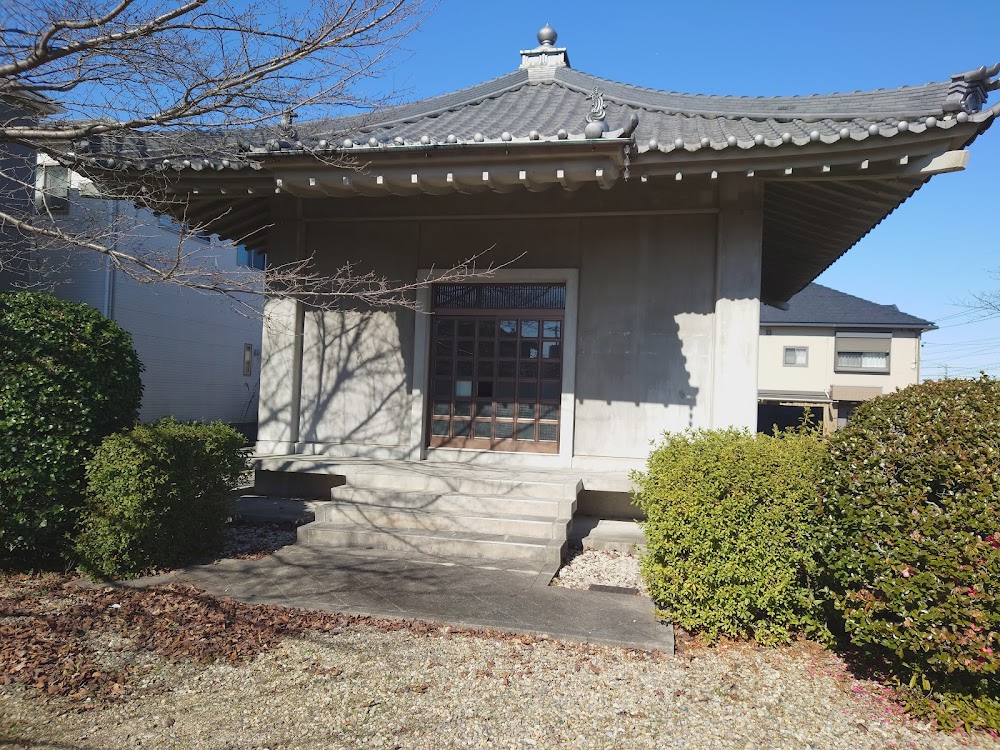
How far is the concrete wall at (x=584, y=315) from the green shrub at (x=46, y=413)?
9.81 ft

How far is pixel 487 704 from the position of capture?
3.54 m

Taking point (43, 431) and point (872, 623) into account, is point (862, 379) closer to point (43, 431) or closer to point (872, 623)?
point (872, 623)

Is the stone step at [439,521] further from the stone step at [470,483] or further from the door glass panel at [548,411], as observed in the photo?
the door glass panel at [548,411]

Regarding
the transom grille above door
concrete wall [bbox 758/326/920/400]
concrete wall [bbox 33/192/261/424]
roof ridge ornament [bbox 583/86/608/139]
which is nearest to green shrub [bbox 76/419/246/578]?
the transom grille above door

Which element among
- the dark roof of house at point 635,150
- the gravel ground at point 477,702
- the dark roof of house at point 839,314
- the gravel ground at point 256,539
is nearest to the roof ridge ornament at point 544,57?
the dark roof of house at point 635,150

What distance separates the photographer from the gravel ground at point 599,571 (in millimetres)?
5684

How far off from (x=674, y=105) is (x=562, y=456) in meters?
4.80

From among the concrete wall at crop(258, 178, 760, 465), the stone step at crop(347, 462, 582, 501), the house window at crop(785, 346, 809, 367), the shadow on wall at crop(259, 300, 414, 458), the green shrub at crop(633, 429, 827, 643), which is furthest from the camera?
the house window at crop(785, 346, 809, 367)

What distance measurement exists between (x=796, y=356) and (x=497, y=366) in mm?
24179

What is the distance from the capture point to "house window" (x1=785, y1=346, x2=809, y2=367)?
28609mm

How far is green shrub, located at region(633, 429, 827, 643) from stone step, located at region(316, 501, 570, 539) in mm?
1680

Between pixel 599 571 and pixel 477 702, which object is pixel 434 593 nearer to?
pixel 477 702

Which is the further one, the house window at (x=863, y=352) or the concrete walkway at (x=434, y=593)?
the house window at (x=863, y=352)

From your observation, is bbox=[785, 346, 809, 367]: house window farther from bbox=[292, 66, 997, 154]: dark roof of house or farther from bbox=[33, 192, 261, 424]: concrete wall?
bbox=[292, 66, 997, 154]: dark roof of house
